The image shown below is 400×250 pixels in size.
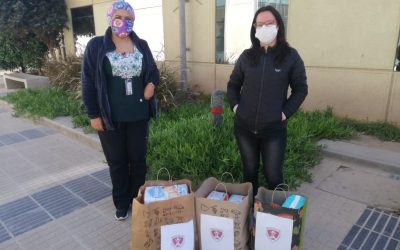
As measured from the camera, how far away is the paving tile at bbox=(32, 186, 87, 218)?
3.20 metres

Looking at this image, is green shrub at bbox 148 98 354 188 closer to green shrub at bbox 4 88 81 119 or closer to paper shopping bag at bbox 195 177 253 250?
paper shopping bag at bbox 195 177 253 250

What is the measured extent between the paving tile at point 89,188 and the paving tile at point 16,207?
1.38ft

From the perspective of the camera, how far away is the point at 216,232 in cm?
220

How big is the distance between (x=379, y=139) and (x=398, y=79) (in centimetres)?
86

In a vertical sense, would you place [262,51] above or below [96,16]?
below

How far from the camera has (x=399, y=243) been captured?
8.41 feet

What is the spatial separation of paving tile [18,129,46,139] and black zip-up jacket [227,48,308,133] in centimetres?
440

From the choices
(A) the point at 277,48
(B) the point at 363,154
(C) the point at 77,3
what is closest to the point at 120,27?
(A) the point at 277,48

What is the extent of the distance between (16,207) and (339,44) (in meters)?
4.69

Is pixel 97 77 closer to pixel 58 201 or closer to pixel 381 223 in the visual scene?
pixel 58 201

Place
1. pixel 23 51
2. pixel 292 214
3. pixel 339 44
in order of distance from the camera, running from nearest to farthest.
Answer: pixel 292 214 → pixel 339 44 → pixel 23 51

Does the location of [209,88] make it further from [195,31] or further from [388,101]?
[388,101]

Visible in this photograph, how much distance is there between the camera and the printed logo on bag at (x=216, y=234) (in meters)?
2.19

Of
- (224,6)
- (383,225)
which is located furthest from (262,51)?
(224,6)
